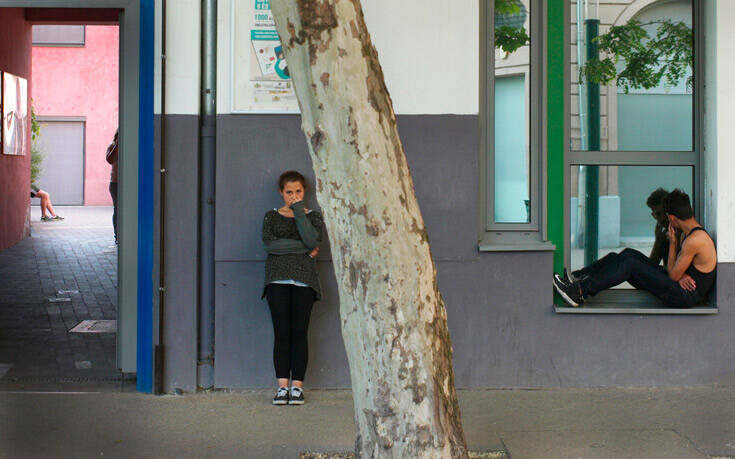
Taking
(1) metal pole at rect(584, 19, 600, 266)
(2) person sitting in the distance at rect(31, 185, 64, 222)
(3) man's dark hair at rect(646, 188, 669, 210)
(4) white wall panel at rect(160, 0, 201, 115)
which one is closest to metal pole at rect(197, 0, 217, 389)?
(4) white wall panel at rect(160, 0, 201, 115)

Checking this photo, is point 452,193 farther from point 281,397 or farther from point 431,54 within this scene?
point 281,397

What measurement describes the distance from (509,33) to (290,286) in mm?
2553

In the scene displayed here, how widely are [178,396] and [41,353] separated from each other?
204cm

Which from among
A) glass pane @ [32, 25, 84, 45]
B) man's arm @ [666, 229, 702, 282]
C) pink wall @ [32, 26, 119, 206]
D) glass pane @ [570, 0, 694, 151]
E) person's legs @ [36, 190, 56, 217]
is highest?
glass pane @ [32, 25, 84, 45]

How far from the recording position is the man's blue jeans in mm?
7008

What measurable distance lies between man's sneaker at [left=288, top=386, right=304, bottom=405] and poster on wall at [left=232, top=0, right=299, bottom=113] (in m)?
2.03

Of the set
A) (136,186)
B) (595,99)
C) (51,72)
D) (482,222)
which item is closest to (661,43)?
(595,99)

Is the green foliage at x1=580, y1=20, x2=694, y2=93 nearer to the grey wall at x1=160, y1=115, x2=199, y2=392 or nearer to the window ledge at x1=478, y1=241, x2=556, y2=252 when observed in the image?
the window ledge at x1=478, y1=241, x2=556, y2=252

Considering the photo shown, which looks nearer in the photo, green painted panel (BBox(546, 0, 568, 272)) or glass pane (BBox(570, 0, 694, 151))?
green painted panel (BBox(546, 0, 568, 272))

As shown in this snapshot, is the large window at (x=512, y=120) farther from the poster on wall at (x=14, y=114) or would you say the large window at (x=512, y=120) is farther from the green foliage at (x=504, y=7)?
the poster on wall at (x=14, y=114)

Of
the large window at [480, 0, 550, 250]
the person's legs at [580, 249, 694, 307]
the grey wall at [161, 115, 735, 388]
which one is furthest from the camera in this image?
the large window at [480, 0, 550, 250]

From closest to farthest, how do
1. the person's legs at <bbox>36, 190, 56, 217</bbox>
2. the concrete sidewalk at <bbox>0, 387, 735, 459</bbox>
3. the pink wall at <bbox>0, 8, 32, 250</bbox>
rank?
the concrete sidewalk at <bbox>0, 387, 735, 459</bbox>
the pink wall at <bbox>0, 8, 32, 250</bbox>
the person's legs at <bbox>36, 190, 56, 217</bbox>

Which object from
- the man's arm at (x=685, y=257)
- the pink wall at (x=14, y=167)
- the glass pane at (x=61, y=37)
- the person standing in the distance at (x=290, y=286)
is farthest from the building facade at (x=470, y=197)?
the glass pane at (x=61, y=37)

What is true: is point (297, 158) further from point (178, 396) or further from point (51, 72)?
point (51, 72)
